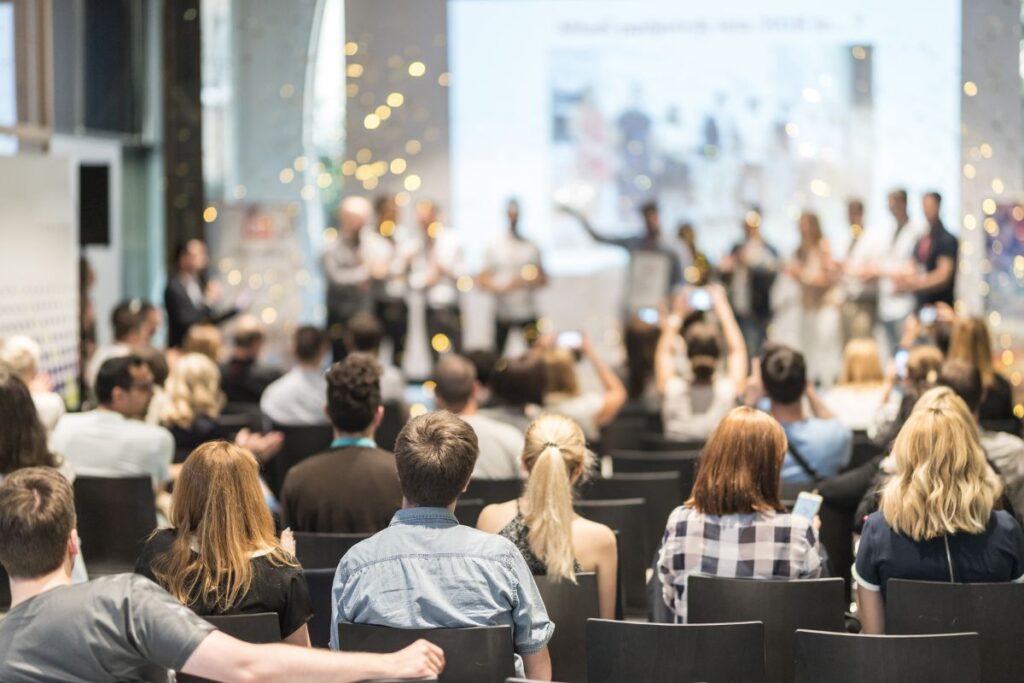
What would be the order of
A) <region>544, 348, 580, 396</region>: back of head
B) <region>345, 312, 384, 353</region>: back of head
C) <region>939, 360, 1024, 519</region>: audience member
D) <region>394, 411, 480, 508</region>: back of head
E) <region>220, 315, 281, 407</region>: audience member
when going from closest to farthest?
1. <region>394, 411, 480, 508</region>: back of head
2. <region>939, 360, 1024, 519</region>: audience member
3. <region>544, 348, 580, 396</region>: back of head
4. <region>345, 312, 384, 353</region>: back of head
5. <region>220, 315, 281, 407</region>: audience member

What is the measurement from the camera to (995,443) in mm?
4551

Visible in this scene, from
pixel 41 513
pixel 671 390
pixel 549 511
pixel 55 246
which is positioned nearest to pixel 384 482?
pixel 549 511

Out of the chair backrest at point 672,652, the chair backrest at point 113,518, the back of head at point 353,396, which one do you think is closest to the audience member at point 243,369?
the chair backrest at point 113,518

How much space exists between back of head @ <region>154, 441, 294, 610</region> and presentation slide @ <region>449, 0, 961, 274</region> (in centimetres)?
828

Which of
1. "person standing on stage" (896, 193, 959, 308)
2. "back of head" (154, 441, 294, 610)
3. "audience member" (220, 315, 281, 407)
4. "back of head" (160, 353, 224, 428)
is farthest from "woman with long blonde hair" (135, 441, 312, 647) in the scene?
"person standing on stage" (896, 193, 959, 308)

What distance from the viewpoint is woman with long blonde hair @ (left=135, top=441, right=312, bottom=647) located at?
121 inches

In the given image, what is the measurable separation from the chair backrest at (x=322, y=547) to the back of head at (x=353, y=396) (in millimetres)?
478

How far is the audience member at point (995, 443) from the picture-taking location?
14.7 feet

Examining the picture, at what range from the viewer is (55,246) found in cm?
823

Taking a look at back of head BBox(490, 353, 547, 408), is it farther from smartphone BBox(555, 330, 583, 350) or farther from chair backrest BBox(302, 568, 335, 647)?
chair backrest BBox(302, 568, 335, 647)

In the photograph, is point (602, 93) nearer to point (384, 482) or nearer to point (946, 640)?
point (384, 482)

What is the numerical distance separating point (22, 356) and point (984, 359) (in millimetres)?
4386

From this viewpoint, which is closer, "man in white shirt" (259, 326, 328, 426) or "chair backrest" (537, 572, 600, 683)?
"chair backrest" (537, 572, 600, 683)

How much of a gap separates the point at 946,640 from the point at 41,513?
6.24 feet
